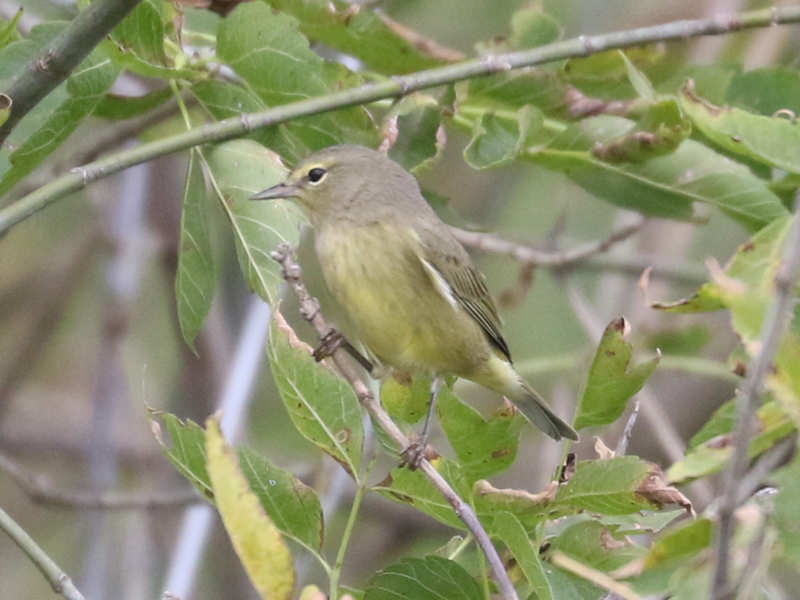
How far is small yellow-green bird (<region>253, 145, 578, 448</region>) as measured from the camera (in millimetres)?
3348

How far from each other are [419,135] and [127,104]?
0.66 m

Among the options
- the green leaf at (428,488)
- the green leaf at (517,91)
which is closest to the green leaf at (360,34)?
the green leaf at (517,91)

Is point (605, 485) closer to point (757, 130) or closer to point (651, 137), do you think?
point (757, 130)

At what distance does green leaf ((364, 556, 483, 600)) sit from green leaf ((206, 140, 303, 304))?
641mm

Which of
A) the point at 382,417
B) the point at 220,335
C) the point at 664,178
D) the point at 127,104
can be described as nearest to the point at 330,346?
the point at 382,417

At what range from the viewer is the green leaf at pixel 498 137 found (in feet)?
9.08

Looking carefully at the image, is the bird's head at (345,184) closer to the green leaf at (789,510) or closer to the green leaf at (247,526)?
the green leaf at (247,526)

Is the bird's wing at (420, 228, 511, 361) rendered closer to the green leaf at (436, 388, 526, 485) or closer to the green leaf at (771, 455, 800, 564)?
the green leaf at (436, 388, 526, 485)

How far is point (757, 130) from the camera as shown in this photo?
2.46 m

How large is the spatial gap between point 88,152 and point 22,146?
4.76ft

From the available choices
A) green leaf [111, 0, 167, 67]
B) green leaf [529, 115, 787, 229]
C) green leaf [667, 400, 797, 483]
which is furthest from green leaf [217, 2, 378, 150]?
green leaf [667, 400, 797, 483]

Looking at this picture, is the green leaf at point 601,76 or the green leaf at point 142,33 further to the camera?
the green leaf at point 601,76

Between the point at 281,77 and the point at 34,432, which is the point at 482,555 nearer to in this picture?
the point at 281,77

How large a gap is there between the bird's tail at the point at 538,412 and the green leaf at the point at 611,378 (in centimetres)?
140
